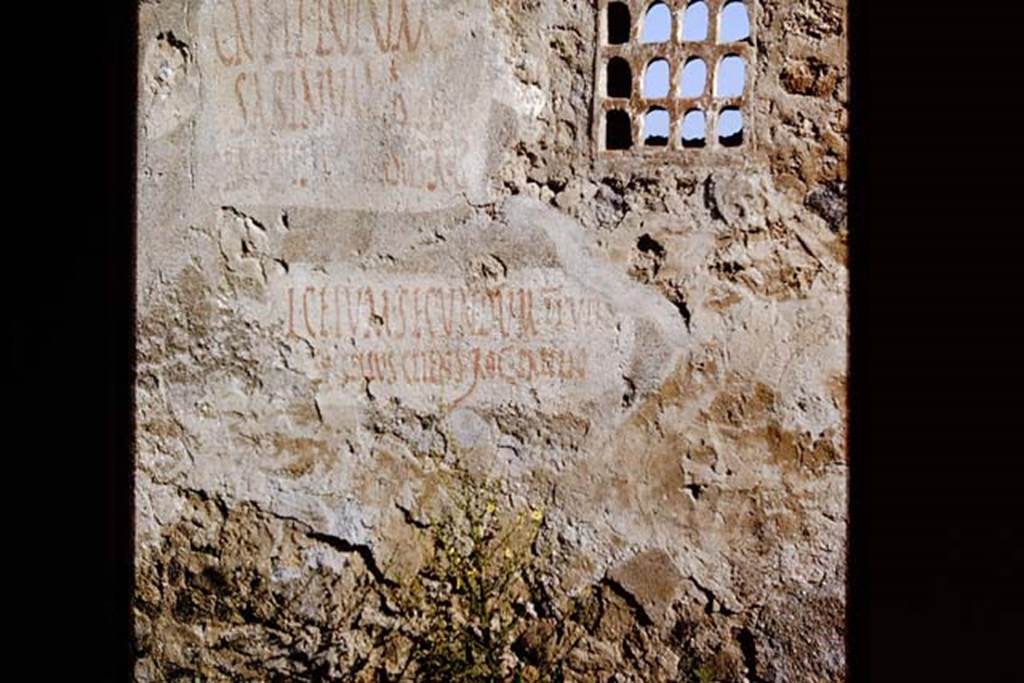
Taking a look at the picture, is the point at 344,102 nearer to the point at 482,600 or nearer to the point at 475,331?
the point at 475,331

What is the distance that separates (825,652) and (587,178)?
1.35 m

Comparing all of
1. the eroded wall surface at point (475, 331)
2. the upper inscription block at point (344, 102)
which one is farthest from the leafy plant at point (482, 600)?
the upper inscription block at point (344, 102)

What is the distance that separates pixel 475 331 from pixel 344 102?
2.38 ft

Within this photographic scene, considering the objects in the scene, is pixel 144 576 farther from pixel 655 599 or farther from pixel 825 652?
pixel 825 652

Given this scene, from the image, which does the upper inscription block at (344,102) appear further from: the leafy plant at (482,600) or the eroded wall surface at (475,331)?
the leafy plant at (482,600)

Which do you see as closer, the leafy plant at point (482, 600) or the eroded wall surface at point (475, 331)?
the eroded wall surface at point (475, 331)

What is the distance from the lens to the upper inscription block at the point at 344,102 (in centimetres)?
284

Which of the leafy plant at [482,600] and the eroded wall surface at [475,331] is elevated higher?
the eroded wall surface at [475,331]

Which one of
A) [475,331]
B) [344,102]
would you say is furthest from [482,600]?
[344,102]

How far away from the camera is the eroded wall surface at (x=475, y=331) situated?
270 centimetres

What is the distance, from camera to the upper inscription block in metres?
2.84

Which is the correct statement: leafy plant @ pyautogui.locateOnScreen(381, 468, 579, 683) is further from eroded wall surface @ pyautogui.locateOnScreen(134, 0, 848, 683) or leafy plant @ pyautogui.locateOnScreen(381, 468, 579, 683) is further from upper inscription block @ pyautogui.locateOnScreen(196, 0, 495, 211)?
upper inscription block @ pyautogui.locateOnScreen(196, 0, 495, 211)

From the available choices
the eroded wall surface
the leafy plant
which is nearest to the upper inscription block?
the eroded wall surface

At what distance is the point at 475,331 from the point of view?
2842mm
